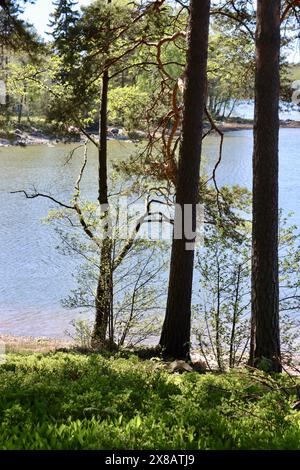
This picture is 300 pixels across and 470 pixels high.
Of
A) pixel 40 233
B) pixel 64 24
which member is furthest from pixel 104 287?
pixel 40 233

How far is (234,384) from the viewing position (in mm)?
4629

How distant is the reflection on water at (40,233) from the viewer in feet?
45.2

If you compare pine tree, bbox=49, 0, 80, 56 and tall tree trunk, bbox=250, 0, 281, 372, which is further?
pine tree, bbox=49, 0, 80, 56

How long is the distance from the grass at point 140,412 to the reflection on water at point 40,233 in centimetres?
687

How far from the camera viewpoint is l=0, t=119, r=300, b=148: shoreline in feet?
35.0

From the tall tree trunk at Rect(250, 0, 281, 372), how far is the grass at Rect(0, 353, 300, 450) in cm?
144

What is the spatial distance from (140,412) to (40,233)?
15656 millimetres

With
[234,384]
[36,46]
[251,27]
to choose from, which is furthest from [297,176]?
[234,384]

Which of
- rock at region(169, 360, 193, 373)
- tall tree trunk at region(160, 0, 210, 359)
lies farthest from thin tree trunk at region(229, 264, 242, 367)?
rock at region(169, 360, 193, 373)

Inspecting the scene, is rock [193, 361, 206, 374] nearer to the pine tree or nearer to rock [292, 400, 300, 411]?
rock [292, 400, 300, 411]
